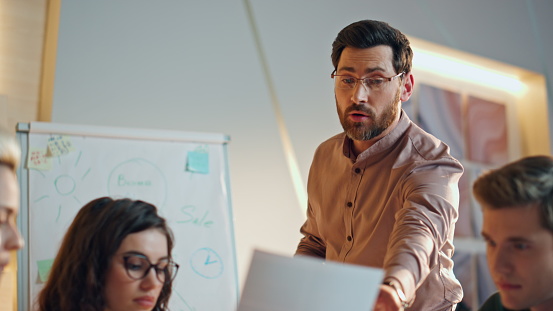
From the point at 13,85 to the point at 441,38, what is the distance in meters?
2.50

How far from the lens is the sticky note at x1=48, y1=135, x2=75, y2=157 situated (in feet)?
7.85

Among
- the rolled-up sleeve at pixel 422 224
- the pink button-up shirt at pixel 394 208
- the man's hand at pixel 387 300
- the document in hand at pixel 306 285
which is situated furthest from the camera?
the pink button-up shirt at pixel 394 208

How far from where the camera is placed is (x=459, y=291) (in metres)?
1.89

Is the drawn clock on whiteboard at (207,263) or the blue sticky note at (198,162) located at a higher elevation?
the blue sticky note at (198,162)

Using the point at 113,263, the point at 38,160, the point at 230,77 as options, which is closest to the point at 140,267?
the point at 113,263

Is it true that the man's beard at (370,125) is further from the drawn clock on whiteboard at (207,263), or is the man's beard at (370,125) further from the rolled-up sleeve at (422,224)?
the drawn clock on whiteboard at (207,263)

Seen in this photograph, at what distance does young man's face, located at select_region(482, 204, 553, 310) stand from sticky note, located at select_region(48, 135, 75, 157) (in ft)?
5.52

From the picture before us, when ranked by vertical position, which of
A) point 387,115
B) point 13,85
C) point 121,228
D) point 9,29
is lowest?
point 121,228

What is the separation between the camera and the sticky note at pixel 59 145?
239 cm

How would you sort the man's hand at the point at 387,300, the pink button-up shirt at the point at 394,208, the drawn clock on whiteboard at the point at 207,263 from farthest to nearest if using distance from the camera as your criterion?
the drawn clock on whiteboard at the point at 207,263 < the pink button-up shirt at the point at 394,208 < the man's hand at the point at 387,300

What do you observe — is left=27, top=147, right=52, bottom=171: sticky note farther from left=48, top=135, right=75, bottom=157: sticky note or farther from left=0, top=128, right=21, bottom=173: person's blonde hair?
left=0, top=128, right=21, bottom=173: person's blonde hair

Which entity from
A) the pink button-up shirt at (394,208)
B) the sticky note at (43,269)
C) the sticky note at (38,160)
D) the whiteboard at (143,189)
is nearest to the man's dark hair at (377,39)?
the pink button-up shirt at (394,208)

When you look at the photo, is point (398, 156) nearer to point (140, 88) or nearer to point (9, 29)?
point (140, 88)

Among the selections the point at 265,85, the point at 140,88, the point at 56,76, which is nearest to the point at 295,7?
the point at 265,85
